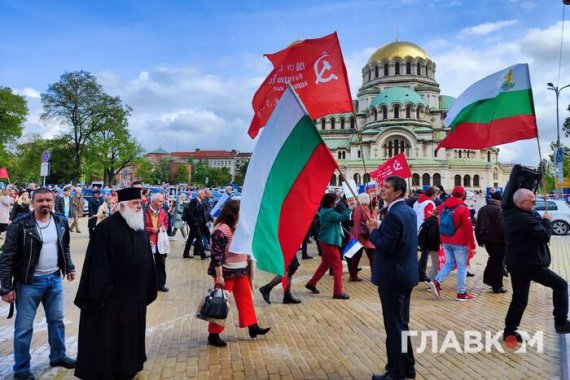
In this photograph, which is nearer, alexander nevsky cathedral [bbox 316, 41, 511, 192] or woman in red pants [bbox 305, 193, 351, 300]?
woman in red pants [bbox 305, 193, 351, 300]

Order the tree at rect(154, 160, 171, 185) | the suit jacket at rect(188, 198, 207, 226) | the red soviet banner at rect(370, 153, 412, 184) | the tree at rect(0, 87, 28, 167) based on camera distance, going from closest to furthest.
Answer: the suit jacket at rect(188, 198, 207, 226) < the red soviet banner at rect(370, 153, 412, 184) < the tree at rect(0, 87, 28, 167) < the tree at rect(154, 160, 171, 185)

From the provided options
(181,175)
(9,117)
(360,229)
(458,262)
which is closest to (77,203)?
(360,229)

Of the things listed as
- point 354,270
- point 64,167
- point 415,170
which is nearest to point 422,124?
point 415,170

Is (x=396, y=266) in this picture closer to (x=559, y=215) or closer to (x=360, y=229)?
(x=360, y=229)

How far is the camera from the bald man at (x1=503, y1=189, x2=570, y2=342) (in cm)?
533

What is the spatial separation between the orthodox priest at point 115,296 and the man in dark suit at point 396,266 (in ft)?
7.54

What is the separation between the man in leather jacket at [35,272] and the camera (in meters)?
4.51

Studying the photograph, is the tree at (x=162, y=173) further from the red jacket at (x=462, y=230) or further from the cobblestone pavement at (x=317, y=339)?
the red jacket at (x=462, y=230)

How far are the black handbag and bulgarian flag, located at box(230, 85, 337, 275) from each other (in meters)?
1.27

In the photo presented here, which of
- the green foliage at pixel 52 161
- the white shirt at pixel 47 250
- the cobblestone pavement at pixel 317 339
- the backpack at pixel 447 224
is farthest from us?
the green foliage at pixel 52 161

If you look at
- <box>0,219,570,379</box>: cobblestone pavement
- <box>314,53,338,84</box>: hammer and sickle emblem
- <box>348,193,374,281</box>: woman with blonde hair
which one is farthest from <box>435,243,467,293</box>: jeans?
<box>314,53,338,84</box>: hammer and sickle emblem

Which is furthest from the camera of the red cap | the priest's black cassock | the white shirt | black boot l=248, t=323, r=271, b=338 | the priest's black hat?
the red cap

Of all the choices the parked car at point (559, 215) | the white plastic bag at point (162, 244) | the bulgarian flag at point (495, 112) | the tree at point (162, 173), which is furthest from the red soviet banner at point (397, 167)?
the tree at point (162, 173)

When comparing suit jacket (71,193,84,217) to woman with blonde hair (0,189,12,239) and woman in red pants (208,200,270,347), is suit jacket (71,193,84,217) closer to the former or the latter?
woman with blonde hair (0,189,12,239)
